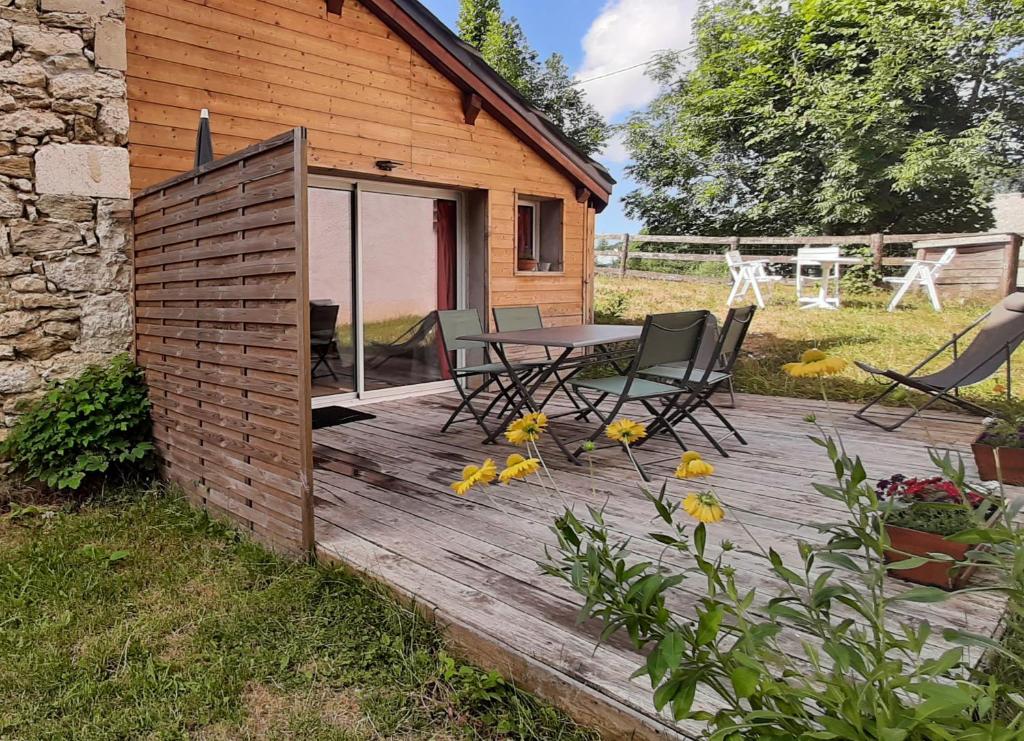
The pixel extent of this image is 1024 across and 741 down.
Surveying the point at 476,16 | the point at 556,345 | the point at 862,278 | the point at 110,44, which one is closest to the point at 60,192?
the point at 110,44

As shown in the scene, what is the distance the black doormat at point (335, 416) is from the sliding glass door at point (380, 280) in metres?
0.25

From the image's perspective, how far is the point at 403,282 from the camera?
6.21 meters

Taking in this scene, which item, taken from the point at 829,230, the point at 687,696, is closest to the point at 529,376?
the point at 687,696

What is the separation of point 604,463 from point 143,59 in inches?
150

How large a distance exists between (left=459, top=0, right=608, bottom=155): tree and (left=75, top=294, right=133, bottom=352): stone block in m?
17.1

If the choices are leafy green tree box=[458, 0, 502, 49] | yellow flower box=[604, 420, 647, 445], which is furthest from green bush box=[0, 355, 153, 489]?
leafy green tree box=[458, 0, 502, 49]

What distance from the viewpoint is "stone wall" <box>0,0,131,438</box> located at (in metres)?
3.55

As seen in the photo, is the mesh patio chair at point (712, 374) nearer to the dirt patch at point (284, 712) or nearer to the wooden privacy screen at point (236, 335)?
the wooden privacy screen at point (236, 335)

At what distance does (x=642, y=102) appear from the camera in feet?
74.5

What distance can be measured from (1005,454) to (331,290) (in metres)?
4.72

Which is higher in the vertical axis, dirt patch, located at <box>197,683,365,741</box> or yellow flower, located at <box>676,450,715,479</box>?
yellow flower, located at <box>676,450,715,479</box>

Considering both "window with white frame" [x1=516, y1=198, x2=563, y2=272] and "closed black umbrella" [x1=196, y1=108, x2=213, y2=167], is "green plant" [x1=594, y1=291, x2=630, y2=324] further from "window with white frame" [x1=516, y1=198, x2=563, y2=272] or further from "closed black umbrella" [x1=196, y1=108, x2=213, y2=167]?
"closed black umbrella" [x1=196, y1=108, x2=213, y2=167]

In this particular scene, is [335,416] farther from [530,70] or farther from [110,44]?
[530,70]

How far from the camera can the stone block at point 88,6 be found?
361 centimetres
